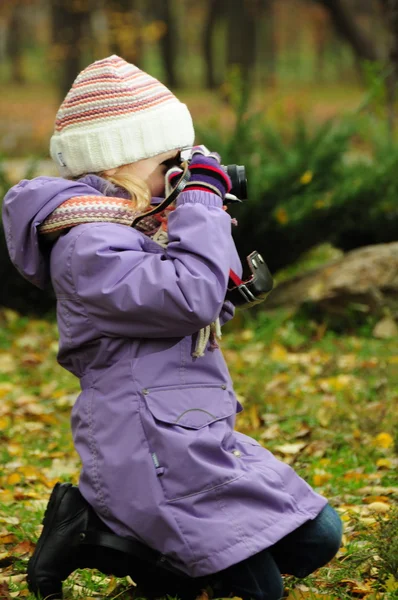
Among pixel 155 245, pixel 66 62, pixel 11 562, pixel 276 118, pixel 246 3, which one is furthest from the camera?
pixel 246 3

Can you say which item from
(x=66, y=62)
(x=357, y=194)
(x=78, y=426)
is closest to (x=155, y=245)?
(x=78, y=426)

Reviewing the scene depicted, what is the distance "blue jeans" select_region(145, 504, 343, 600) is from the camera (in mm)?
2441

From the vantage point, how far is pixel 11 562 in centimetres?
312

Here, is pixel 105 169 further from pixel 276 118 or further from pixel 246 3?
pixel 246 3

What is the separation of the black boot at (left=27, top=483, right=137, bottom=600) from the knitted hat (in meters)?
0.95

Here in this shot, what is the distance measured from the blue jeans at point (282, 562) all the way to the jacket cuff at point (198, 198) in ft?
2.99

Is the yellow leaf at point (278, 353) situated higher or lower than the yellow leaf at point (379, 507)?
lower

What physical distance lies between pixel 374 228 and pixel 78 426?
4.98 m

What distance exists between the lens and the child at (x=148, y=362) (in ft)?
7.64

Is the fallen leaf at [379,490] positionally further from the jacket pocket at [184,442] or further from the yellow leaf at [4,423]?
the yellow leaf at [4,423]

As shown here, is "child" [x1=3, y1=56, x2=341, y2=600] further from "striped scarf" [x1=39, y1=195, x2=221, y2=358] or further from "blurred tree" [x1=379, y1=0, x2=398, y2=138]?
"blurred tree" [x1=379, y1=0, x2=398, y2=138]

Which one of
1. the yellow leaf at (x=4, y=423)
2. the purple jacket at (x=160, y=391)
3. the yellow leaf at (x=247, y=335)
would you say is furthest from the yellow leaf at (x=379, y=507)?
the yellow leaf at (x=247, y=335)

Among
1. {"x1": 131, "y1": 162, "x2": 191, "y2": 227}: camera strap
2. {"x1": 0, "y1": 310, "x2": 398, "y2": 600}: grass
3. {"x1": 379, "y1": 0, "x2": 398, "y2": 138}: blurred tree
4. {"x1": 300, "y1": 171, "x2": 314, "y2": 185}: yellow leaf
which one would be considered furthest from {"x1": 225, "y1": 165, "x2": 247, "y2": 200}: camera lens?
{"x1": 379, "y1": 0, "x2": 398, "y2": 138}: blurred tree

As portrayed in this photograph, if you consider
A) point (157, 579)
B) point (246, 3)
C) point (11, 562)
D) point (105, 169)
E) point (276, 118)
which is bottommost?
point (246, 3)
